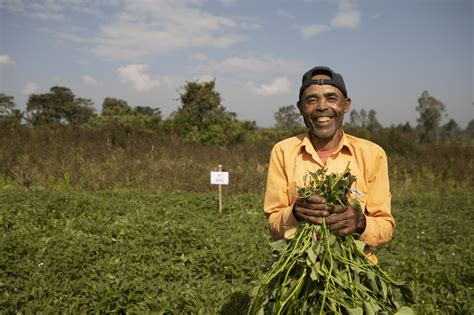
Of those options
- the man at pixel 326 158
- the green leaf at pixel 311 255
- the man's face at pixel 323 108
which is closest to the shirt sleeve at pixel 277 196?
the man at pixel 326 158

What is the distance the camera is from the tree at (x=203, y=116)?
2000 cm

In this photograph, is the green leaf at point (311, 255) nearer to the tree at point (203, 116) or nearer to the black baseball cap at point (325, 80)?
the black baseball cap at point (325, 80)

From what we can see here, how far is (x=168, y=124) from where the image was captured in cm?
2061

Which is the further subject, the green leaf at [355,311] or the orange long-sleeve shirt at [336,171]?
the orange long-sleeve shirt at [336,171]

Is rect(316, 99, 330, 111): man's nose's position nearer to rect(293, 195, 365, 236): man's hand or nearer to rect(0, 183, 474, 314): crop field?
rect(293, 195, 365, 236): man's hand

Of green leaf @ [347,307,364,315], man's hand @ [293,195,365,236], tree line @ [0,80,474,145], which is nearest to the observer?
green leaf @ [347,307,364,315]

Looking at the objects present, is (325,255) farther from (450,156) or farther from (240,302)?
(450,156)

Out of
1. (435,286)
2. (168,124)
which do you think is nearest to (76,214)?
(435,286)

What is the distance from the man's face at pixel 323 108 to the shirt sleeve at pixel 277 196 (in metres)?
0.24

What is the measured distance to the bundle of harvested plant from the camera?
1.37m

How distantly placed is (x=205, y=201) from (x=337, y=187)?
6.91m

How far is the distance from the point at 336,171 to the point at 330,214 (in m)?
0.47

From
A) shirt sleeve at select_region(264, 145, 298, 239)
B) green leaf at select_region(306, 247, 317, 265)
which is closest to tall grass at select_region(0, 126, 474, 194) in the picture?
shirt sleeve at select_region(264, 145, 298, 239)

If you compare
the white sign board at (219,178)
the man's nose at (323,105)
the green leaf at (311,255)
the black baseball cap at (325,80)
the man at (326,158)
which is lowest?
the white sign board at (219,178)
